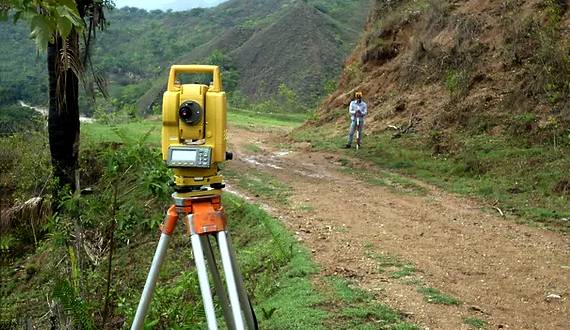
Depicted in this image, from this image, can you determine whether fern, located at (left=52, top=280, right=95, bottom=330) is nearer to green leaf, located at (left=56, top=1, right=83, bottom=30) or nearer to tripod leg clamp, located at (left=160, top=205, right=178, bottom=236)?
tripod leg clamp, located at (left=160, top=205, right=178, bottom=236)

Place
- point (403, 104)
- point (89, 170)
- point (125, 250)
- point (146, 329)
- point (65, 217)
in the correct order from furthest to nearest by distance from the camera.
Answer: point (403, 104) → point (89, 170) → point (125, 250) → point (65, 217) → point (146, 329)

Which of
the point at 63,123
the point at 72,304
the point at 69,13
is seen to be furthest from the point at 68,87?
the point at 69,13

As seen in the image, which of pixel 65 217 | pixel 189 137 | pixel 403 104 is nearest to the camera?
pixel 189 137

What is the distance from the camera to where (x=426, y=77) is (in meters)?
15.2

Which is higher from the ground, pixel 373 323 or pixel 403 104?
pixel 403 104

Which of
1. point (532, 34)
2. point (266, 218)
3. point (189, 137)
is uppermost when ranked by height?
point (532, 34)

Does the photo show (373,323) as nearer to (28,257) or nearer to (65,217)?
(65,217)

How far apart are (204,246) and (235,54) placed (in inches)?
2499

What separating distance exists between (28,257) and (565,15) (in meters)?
10.9

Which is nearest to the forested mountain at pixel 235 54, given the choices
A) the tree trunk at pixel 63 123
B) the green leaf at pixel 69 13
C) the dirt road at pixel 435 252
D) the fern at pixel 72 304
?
the dirt road at pixel 435 252

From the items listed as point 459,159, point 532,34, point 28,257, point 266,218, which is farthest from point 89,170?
point 532,34

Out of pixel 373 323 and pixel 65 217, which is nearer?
pixel 373 323

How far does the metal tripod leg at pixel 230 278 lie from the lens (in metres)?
2.21

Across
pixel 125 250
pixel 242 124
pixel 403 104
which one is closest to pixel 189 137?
pixel 125 250
